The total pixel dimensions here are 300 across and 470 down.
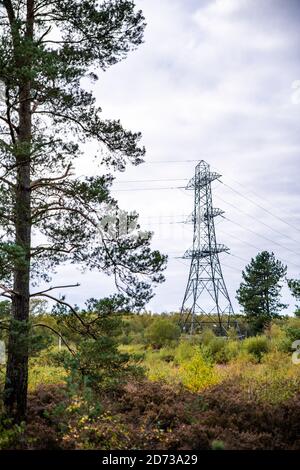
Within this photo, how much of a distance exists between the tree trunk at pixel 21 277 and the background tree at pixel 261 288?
25091mm

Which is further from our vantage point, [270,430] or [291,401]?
[291,401]

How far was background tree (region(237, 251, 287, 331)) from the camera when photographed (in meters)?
31.1

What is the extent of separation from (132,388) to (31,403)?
251cm

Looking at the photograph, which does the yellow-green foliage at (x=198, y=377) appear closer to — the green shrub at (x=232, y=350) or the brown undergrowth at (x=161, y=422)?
the brown undergrowth at (x=161, y=422)

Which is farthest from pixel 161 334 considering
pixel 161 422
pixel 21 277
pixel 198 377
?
pixel 21 277

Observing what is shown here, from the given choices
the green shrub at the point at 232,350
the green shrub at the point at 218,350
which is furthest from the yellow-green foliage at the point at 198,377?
the green shrub at the point at 232,350

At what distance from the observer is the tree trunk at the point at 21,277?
697 centimetres

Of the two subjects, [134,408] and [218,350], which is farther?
[218,350]

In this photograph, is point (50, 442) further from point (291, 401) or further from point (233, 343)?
point (233, 343)

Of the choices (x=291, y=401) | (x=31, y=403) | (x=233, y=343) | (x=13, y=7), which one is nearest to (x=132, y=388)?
(x=31, y=403)

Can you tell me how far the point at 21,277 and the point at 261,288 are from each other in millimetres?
25634

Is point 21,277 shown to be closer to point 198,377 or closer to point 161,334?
point 198,377

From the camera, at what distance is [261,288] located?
31250 mm

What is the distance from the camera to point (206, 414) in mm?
7688
